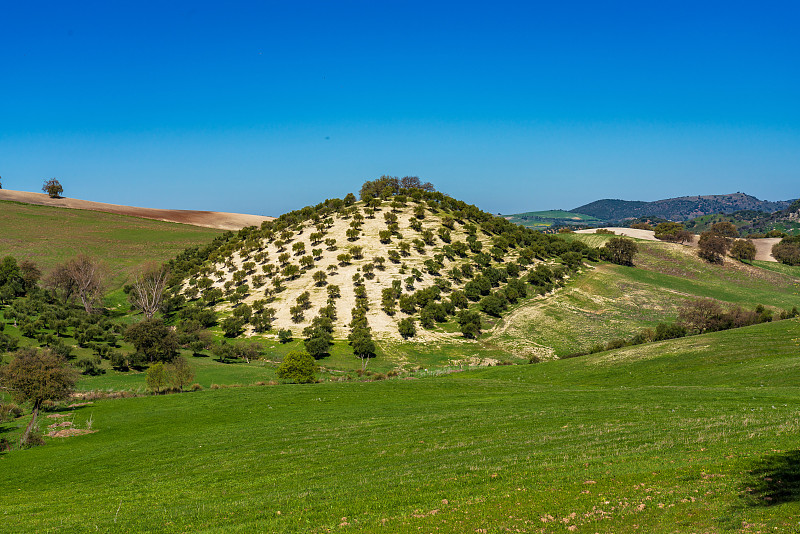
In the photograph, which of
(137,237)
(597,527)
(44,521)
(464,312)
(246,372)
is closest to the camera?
(597,527)

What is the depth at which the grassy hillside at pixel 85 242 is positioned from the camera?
156 meters

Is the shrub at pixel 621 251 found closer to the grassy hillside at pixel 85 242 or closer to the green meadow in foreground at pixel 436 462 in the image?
the green meadow in foreground at pixel 436 462

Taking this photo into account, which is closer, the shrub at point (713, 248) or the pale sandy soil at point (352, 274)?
the pale sandy soil at point (352, 274)

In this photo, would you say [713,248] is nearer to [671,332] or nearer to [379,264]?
[671,332]

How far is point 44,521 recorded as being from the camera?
24.9m

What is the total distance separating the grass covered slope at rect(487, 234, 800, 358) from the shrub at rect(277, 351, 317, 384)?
155 ft

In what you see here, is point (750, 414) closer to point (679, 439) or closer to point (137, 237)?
point (679, 439)

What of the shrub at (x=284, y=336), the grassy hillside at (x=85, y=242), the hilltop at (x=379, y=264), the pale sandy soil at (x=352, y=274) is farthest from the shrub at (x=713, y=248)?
the grassy hillside at (x=85, y=242)

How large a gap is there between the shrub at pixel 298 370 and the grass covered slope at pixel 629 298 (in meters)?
47.2

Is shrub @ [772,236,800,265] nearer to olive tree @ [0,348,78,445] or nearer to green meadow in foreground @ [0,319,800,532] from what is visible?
green meadow in foreground @ [0,319,800,532]

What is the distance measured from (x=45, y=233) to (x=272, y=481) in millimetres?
187984

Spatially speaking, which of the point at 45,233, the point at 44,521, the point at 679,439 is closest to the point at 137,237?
the point at 45,233

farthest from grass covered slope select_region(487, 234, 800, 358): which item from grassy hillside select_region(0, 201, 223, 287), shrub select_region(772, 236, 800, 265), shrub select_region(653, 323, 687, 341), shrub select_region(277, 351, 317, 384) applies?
grassy hillside select_region(0, 201, 223, 287)

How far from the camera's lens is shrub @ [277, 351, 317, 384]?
70.0 metres
